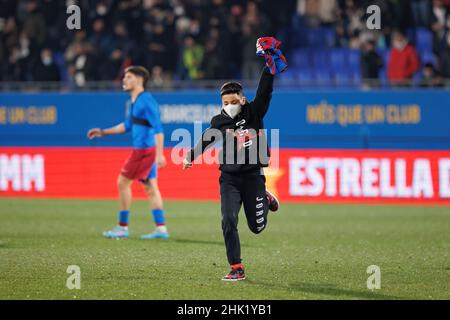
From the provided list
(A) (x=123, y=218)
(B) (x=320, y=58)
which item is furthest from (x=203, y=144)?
(B) (x=320, y=58)

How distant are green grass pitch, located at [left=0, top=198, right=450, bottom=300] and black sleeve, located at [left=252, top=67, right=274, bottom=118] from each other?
1.78 meters

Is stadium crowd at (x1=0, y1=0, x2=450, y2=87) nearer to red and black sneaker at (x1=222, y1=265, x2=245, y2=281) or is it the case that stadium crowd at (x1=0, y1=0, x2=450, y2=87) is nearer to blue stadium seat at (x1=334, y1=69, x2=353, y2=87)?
blue stadium seat at (x1=334, y1=69, x2=353, y2=87)

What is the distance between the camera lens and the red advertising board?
18906 millimetres

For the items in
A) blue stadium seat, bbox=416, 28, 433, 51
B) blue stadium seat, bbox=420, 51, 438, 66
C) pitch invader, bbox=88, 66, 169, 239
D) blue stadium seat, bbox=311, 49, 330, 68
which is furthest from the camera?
blue stadium seat, bbox=311, 49, 330, 68

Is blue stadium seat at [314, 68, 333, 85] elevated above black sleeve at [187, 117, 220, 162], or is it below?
above

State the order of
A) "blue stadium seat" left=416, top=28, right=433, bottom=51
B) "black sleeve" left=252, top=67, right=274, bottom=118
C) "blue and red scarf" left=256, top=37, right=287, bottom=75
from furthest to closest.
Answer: "blue stadium seat" left=416, top=28, right=433, bottom=51 → "black sleeve" left=252, top=67, right=274, bottom=118 → "blue and red scarf" left=256, top=37, right=287, bottom=75

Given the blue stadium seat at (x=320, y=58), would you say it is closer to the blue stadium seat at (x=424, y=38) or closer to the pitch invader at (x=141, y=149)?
the blue stadium seat at (x=424, y=38)

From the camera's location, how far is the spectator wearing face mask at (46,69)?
23889 millimetres

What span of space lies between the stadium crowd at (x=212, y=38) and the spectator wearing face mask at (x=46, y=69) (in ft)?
0.08

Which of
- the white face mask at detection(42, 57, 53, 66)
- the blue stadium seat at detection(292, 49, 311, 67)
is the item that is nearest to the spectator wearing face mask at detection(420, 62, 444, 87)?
the blue stadium seat at detection(292, 49, 311, 67)

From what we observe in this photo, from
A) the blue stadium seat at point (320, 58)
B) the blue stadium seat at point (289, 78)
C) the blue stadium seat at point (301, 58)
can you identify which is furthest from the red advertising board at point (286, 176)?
the blue stadium seat at point (301, 58)

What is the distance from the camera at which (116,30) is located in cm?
2428

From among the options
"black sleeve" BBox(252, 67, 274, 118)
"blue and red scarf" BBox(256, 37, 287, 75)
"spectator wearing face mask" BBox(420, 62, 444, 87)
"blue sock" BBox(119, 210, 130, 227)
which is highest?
"spectator wearing face mask" BBox(420, 62, 444, 87)
